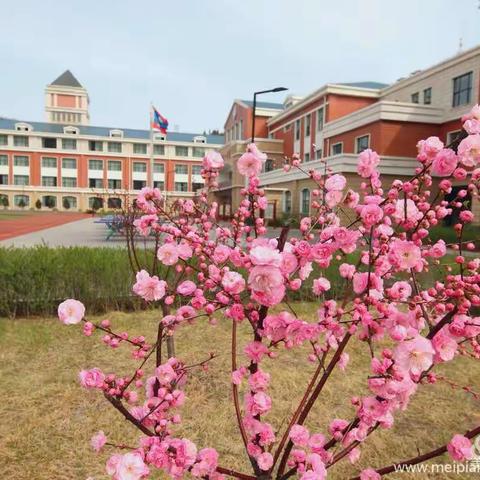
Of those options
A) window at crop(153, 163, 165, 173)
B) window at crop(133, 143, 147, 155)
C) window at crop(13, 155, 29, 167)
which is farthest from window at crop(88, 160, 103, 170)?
window at crop(13, 155, 29, 167)

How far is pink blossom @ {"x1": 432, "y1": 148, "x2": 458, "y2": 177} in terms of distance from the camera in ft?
5.21

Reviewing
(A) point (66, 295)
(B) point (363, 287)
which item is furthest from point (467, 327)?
(A) point (66, 295)

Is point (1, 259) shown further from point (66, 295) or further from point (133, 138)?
point (133, 138)

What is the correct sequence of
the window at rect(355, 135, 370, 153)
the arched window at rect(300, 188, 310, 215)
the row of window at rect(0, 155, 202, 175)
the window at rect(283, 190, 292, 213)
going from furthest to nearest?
the row of window at rect(0, 155, 202, 175) < the window at rect(283, 190, 292, 213) < the arched window at rect(300, 188, 310, 215) < the window at rect(355, 135, 370, 153)

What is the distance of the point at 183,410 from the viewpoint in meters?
3.94

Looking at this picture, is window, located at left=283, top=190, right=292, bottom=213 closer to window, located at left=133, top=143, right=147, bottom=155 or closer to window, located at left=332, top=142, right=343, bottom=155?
window, located at left=332, top=142, right=343, bottom=155

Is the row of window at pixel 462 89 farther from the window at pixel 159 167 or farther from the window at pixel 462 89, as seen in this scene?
the window at pixel 159 167

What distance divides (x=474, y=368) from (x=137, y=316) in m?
4.91

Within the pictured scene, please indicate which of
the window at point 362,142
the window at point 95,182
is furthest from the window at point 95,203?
the window at point 362,142

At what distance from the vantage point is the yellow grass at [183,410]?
323 centimetres

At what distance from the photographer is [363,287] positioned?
165 cm

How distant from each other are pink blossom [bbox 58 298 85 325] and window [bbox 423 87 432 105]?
1167 inches

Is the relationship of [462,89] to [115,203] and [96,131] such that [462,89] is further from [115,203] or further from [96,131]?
[96,131]

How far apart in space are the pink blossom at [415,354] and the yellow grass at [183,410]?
2.20 metres
